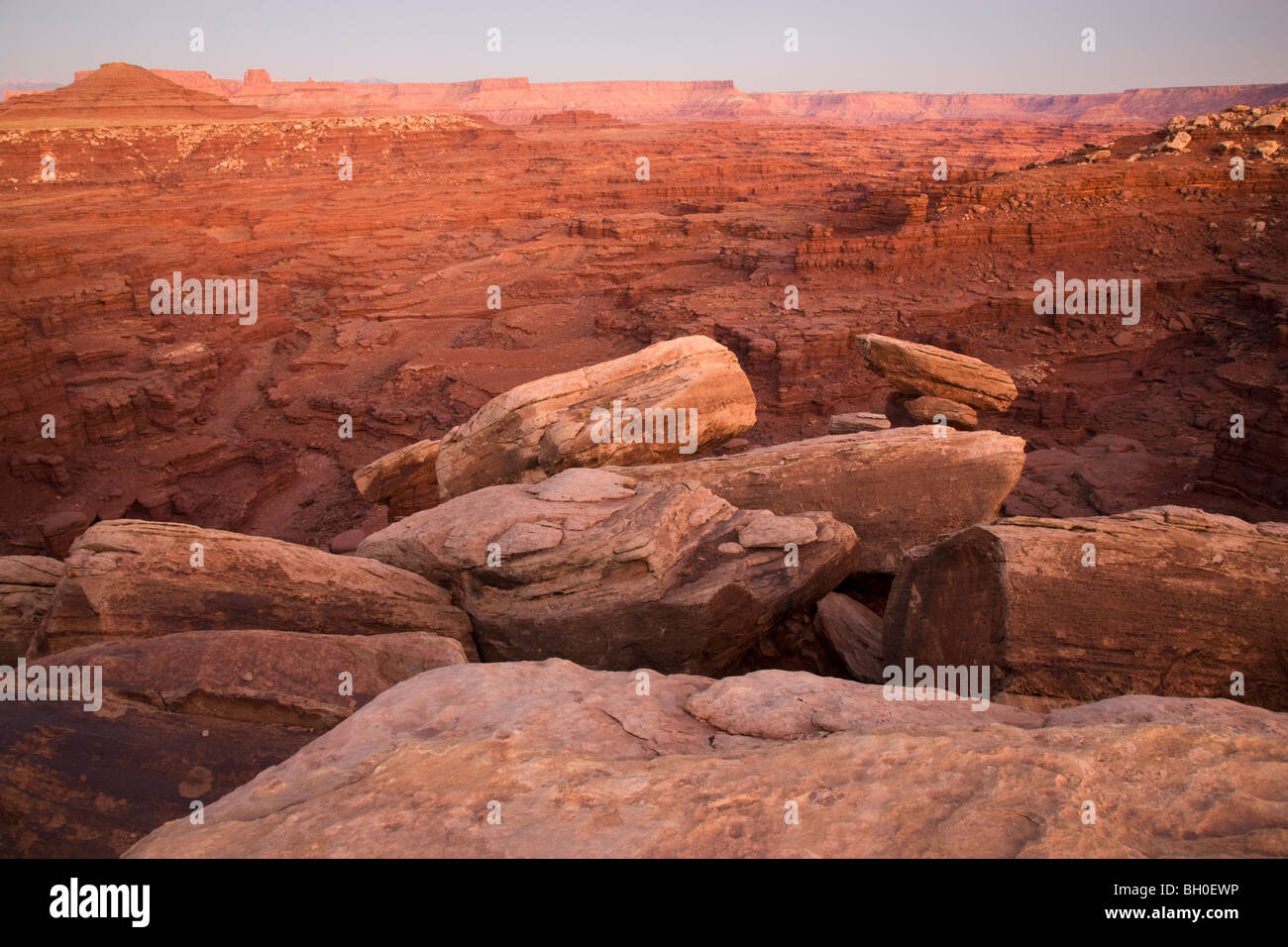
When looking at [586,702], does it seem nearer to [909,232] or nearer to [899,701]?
[899,701]

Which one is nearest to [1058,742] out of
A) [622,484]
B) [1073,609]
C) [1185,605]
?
[1073,609]

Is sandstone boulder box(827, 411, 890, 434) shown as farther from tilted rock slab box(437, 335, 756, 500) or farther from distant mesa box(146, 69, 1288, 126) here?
distant mesa box(146, 69, 1288, 126)

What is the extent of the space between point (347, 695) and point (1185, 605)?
4.99 metres

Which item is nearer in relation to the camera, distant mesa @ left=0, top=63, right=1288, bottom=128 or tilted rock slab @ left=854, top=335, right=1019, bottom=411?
tilted rock slab @ left=854, top=335, right=1019, bottom=411

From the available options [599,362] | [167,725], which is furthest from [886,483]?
[599,362]

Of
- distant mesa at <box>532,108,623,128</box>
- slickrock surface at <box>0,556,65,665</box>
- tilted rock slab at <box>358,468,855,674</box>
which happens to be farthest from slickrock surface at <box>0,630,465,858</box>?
distant mesa at <box>532,108,623,128</box>

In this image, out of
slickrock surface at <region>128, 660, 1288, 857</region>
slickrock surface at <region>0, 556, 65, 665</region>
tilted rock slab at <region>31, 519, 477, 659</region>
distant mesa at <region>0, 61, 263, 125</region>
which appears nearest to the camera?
slickrock surface at <region>128, 660, 1288, 857</region>

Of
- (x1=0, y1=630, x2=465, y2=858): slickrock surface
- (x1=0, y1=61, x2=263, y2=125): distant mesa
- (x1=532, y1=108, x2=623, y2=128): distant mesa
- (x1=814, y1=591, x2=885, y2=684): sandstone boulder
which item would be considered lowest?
(x1=814, y1=591, x2=885, y2=684): sandstone boulder

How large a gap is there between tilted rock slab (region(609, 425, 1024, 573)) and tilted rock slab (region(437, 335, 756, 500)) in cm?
88

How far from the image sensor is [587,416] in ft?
26.0

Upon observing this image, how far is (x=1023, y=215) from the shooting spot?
18312 mm

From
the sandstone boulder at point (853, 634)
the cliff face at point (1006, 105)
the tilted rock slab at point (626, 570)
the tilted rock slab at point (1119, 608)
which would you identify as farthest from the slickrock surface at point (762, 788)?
the cliff face at point (1006, 105)

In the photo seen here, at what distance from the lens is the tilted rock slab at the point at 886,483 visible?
22.0ft

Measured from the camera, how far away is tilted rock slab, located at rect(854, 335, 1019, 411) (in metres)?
9.47
